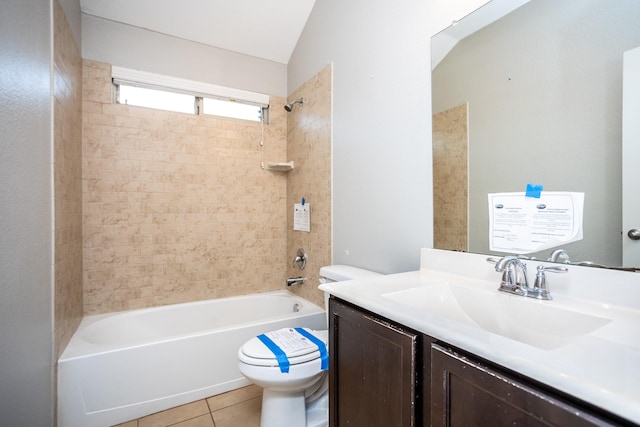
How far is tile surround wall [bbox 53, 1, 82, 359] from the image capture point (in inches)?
59.7

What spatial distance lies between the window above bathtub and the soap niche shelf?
19.0 inches

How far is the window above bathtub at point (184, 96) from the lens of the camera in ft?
7.27

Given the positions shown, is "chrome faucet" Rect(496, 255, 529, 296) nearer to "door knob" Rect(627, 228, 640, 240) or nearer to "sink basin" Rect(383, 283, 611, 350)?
"sink basin" Rect(383, 283, 611, 350)

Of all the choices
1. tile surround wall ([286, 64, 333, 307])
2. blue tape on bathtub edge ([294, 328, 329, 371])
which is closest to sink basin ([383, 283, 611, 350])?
blue tape on bathtub edge ([294, 328, 329, 371])

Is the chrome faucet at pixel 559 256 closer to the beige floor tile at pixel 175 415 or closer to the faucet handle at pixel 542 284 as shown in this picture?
the faucet handle at pixel 542 284

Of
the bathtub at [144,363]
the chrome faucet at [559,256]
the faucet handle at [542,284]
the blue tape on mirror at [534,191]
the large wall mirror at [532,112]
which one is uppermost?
the large wall mirror at [532,112]

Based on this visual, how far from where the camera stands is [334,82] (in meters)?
2.04

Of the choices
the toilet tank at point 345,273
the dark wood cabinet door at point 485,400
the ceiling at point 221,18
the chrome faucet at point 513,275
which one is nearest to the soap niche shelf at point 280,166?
the ceiling at point 221,18

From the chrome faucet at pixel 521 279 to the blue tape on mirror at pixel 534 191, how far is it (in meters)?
0.22

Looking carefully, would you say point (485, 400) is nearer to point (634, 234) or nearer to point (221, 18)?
point (634, 234)

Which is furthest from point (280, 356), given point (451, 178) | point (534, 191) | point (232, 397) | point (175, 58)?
point (175, 58)

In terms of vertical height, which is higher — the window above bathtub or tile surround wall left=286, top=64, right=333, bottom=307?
the window above bathtub

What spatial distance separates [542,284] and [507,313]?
13 centimetres

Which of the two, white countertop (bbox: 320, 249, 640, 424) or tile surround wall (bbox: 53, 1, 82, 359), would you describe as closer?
white countertop (bbox: 320, 249, 640, 424)
